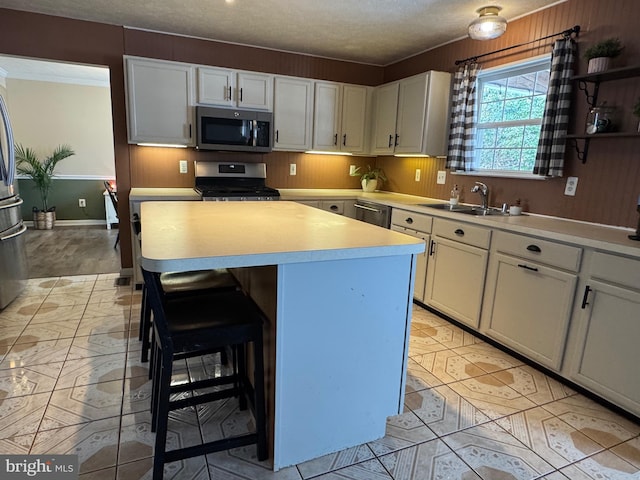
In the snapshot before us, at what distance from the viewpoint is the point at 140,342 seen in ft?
8.27

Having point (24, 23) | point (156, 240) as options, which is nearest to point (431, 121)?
point (156, 240)

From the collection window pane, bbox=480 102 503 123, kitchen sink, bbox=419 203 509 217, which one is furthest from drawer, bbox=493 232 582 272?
window pane, bbox=480 102 503 123

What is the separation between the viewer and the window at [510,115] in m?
3.01

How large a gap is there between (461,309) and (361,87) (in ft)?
8.72

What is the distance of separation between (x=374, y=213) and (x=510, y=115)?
141 cm

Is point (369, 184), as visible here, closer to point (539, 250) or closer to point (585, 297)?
point (539, 250)

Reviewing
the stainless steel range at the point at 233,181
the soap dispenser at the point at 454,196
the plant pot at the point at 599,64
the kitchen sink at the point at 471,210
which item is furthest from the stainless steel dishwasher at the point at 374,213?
the plant pot at the point at 599,64

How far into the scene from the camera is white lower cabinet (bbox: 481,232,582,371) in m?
2.19

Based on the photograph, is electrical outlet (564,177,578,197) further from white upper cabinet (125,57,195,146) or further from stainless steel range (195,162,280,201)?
white upper cabinet (125,57,195,146)

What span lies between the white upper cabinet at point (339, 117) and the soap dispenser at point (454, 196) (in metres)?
1.24

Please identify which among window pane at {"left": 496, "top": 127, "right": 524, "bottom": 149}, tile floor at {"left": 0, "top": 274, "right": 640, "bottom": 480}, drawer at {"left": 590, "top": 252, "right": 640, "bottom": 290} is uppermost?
window pane at {"left": 496, "top": 127, "right": 524, "bottom": 149}

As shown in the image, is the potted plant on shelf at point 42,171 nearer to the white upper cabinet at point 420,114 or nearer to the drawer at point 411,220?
the white upper cabinet at point 420,114

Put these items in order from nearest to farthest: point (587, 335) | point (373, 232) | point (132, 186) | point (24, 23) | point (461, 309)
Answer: point (373, 232) < point (587, 335) < point (461, 309) < point (24, 23) < point (132, 186)

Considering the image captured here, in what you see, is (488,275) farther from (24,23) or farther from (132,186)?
(24,23)
